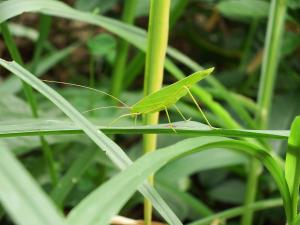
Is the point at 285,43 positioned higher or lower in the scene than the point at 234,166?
higher

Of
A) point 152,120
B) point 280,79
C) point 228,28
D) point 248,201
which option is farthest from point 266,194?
point 228,28

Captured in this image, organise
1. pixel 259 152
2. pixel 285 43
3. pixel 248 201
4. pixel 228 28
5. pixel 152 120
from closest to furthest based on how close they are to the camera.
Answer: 1. pixel 259 152
2. pixel 152 120
3. pixel 248 201
4. pixel 285 43
5. pixel 228 28

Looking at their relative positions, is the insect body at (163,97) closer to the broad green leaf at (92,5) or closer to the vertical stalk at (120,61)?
the vertical stalk at (120,61)

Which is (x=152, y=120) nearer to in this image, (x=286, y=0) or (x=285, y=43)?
(x=286, y=0)

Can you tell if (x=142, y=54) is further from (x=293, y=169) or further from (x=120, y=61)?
(x=293, y=169)

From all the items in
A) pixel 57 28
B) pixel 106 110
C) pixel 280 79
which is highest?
pixel 57 28

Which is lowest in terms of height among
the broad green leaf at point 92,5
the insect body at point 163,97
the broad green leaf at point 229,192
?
the broad green leaf at point 229,192

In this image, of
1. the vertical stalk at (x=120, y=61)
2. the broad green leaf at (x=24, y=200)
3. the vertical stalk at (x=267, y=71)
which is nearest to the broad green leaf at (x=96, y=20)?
the vertical stalk at (x=267, y=71)
